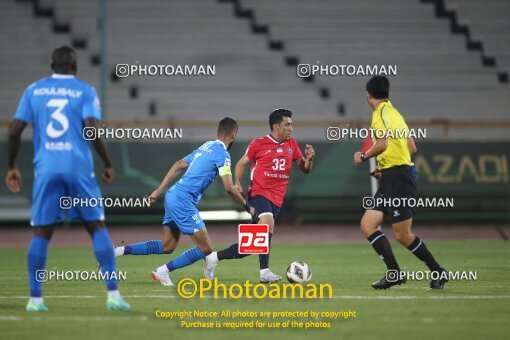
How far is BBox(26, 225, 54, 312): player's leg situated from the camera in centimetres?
885

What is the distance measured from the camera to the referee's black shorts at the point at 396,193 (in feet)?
35.7

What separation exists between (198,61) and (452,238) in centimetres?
1130

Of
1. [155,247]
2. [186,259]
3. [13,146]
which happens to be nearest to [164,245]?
[155,247]

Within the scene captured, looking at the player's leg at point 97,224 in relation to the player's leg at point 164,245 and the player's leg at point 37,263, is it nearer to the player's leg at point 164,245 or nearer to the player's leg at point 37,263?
the player's leg at point 37,263

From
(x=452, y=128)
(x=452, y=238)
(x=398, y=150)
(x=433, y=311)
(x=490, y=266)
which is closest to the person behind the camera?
(x=433, y=311)

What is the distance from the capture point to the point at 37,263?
8891mm

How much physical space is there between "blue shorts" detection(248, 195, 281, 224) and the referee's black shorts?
5.82ft

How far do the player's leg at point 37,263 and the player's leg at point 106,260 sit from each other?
384 mm

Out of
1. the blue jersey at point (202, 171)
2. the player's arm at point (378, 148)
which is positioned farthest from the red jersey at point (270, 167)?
the player's arm at point (378, 148)

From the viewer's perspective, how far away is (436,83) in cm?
3025

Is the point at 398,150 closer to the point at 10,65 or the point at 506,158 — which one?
the point at 506,158

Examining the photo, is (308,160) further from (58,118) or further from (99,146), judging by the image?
(58,118)

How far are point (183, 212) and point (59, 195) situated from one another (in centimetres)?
317

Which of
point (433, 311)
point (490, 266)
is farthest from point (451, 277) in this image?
point (433, 311)
